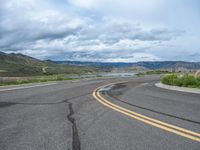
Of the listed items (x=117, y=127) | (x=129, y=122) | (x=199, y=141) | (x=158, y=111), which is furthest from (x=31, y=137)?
(x=158, y=111)

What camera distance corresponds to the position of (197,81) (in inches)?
826

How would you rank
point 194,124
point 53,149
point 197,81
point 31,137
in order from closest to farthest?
point 53,149 → point 31,137 → point 194,124 → point 197,81

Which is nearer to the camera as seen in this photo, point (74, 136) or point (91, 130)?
point (74, 136)

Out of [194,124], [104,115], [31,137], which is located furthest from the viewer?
[104,115]

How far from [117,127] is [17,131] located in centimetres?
234

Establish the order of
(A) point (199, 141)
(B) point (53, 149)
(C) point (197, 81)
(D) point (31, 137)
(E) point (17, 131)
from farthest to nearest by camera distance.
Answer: (C) point (197, 81)
(E) point (17, 131)
(D) point (31, 137)
(A) point (199, 141)
(B) point (53, 149)

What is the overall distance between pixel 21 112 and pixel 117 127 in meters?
3.87

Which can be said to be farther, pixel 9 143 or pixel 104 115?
pixel 104 115

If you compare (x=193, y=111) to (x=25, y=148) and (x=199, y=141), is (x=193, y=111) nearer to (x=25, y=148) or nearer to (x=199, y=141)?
(x=199, y=141)

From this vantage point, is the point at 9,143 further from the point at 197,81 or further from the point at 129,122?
the point at 197,81

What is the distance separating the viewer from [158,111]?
375 inches

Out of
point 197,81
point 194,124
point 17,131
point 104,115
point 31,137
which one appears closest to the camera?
point 31,137

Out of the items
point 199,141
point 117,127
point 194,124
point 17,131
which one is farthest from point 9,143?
point 194,124

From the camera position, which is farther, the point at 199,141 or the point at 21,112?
the point at 21,112
